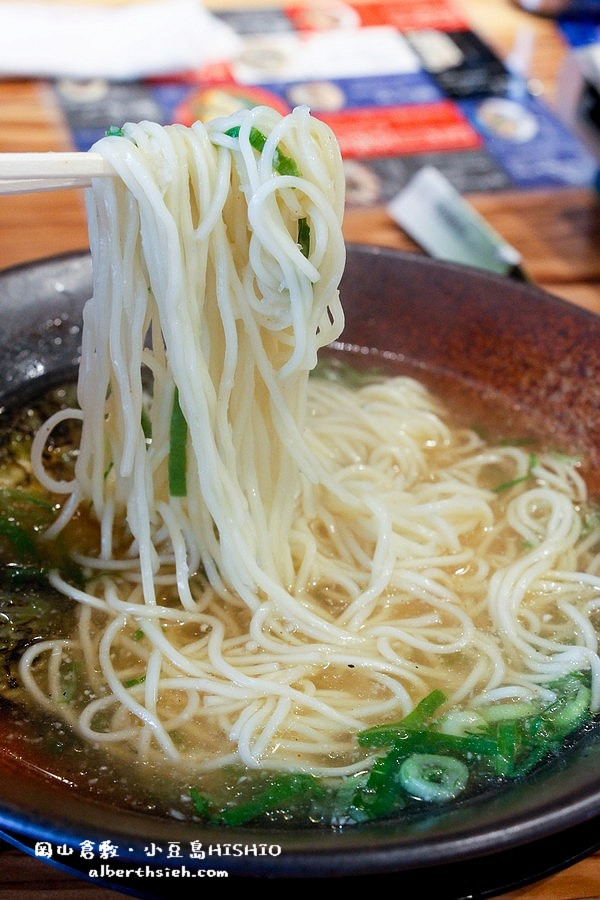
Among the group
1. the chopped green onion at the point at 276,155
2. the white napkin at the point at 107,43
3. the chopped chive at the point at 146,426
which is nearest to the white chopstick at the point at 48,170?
the chopped green onion at the point at 276,155

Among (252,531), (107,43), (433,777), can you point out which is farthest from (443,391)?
(107,43)

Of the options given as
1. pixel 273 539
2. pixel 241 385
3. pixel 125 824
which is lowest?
pixel 273 539

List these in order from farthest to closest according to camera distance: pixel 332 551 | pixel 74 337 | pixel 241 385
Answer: pixel 74 337 < pixel 332 551 < pixel 241 385

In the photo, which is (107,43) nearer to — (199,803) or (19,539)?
(19,539)

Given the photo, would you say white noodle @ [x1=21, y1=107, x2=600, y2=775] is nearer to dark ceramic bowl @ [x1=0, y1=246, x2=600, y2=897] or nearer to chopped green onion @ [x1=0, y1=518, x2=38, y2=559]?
chopped green onion @ [x1=0, y1=518, x2=38, y2=559]

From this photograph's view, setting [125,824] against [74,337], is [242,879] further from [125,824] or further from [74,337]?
[74,337]

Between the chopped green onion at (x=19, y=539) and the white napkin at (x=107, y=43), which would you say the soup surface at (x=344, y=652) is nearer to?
the chopped green onion at (x=19, y=539)

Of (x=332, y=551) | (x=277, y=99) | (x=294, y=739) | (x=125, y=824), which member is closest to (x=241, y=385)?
(x=332, y=551)

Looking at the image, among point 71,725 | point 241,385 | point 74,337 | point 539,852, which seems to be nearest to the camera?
point 539,852
